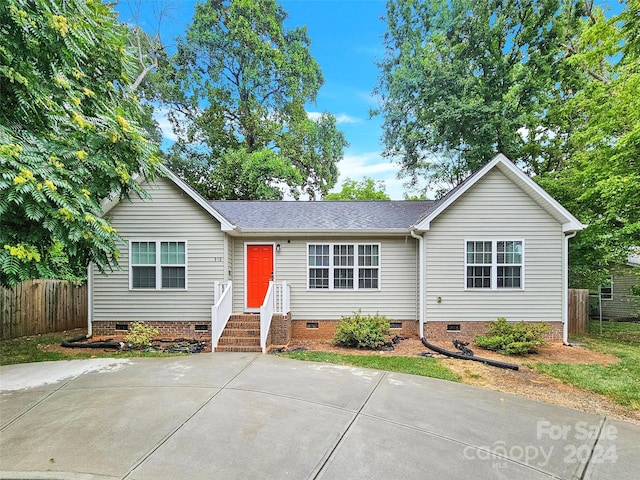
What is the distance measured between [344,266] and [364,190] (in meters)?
18.1

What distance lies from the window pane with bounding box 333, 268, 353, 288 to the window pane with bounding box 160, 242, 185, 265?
15.1 feet

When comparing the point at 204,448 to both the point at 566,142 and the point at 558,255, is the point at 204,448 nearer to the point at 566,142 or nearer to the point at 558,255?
the point at 558,255

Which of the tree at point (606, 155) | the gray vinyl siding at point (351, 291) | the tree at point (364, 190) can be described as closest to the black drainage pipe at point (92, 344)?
the gray vinyl siding at point (351, 291)

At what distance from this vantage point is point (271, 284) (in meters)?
8.64

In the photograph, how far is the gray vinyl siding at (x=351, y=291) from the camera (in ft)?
31.9

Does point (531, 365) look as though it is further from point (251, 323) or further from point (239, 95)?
point (239, 95)

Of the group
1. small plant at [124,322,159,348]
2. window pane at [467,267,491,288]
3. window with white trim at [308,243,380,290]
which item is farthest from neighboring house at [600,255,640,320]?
small plant at [124,322,159,348]

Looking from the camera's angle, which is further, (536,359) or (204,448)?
(536,359)

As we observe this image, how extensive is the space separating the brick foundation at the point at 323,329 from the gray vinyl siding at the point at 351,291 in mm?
136

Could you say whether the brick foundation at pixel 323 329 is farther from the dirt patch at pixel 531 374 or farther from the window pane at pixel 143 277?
the window pane at pixel 143 277

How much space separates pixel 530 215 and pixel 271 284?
25.4 feet

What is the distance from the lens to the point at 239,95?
21641 mm

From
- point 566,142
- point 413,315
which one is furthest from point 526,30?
point 413,315

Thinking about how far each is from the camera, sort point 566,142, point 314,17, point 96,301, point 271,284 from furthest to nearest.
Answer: point 314,17 < point 566,142 < point 96,301 < point 271,284
